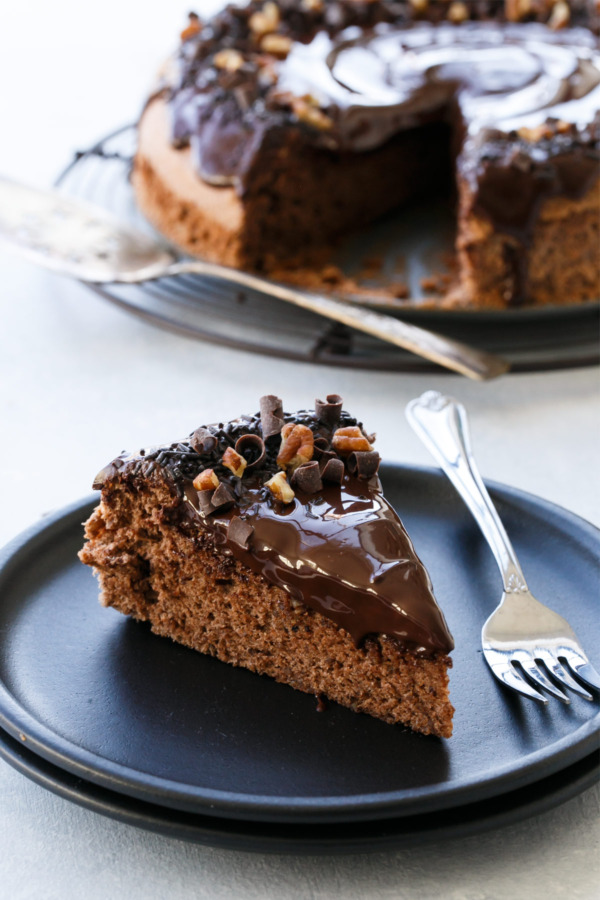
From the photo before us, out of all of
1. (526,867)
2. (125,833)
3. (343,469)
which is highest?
(343,469)

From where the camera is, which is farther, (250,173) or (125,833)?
(250,173)

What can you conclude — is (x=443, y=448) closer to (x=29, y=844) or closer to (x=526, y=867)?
(x=526, y=867)

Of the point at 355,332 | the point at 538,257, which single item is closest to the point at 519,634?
the point at 355,332

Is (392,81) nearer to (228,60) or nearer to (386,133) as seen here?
(386,133)

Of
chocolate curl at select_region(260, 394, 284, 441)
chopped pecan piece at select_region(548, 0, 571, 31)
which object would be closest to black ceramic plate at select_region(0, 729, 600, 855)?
chocolate curl at select_region(260, 394, 284, 441)

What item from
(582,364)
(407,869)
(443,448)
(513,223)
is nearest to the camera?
(407,869)

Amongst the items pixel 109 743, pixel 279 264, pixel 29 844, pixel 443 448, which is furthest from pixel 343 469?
pixel 279 264

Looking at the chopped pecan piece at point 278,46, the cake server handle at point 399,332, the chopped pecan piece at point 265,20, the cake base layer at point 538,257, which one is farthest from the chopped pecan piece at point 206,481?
the chopped pecan piece at point 265,20
